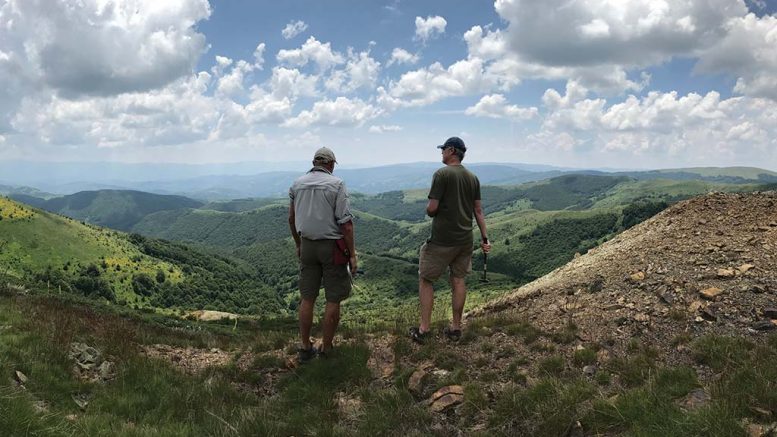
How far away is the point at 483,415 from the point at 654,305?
4953mm

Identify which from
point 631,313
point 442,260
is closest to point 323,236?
point 442,260

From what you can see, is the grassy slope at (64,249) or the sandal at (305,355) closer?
the sandal at (305,355)

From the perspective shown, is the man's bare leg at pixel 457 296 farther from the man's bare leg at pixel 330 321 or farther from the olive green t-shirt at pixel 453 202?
the man's bare leg at pixel 330 321

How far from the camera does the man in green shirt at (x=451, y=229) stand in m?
7.54

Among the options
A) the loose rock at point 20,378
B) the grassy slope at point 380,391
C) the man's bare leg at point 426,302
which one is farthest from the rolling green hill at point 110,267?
the man's bare leg at point 426,302

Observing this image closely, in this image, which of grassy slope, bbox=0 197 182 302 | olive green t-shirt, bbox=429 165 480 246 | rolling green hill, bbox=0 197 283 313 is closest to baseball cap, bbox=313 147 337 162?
olive green t-shirt, bbox=429 165 480 246

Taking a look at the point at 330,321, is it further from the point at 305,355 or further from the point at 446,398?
the point at 446,398

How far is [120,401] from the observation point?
5.38m

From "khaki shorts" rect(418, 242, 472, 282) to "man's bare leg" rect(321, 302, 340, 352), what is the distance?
167 cm

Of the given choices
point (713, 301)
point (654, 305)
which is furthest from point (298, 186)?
point (713, 301)

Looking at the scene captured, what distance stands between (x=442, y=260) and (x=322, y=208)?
95.1 inches

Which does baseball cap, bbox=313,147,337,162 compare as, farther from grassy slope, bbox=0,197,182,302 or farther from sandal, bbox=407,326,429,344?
grassy slope, bbox=0,197,182,302

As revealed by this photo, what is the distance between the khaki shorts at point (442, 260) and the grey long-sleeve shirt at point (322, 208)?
180cm

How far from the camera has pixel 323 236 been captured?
6.79 m
